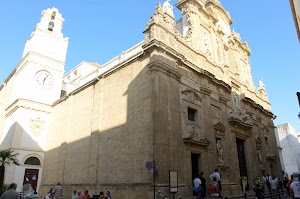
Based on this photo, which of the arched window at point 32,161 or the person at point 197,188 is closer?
the person at point 197,188

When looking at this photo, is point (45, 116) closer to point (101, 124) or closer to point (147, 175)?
point (101, 124)

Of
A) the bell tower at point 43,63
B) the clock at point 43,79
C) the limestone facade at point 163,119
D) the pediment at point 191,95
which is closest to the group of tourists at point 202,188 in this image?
the limestone facade at point 163,119

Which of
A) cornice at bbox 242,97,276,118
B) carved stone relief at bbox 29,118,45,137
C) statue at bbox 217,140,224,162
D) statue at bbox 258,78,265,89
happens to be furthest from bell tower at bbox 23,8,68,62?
statue at bbox 258,78,265,89

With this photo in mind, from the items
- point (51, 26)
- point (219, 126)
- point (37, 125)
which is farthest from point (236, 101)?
point (51, 26)

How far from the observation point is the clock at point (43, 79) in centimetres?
2264

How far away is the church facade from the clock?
9 centimetres

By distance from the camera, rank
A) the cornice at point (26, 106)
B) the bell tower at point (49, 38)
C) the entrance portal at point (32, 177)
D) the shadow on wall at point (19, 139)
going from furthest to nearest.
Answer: the bell tower at point (49, 38) → the cornice at point (26, 106) → the shadow on wall at point (19, 139) → the entrance portal at point (32, 177)

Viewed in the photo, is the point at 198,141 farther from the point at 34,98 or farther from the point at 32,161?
the point at 34,98

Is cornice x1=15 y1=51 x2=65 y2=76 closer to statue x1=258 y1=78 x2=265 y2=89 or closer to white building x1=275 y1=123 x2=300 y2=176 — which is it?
statue x1=258 y1=78 x2=265 y2=89

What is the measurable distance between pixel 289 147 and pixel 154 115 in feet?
115

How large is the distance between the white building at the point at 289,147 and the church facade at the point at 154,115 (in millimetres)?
16251

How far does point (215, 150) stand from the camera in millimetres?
14781

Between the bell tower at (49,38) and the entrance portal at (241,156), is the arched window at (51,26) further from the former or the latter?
the entrance portal at (241,156)

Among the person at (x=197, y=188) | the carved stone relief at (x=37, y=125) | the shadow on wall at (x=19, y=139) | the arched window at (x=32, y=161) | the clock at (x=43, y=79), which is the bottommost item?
the person at (x=197, y=188)
